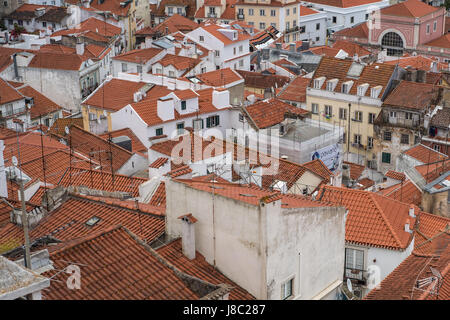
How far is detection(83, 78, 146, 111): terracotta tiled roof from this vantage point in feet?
143

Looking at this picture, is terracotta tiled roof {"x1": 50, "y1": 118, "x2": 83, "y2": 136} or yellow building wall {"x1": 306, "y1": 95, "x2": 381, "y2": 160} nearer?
terracotta tiled roof {"x1": 50, "y1": 118, "x2": 83, "y2": 136}

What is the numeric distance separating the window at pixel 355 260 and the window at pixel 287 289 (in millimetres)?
7091

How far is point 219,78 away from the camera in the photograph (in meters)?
49.3

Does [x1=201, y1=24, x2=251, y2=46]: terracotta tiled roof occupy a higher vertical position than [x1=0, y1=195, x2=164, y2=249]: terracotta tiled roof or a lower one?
lower

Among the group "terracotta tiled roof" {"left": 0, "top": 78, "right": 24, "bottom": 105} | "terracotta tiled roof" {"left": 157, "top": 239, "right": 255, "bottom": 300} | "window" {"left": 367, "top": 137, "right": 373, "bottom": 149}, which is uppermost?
"terracotta tiled roof" {"left": 157, "top": 239, "right": 255, "bottom": 300}

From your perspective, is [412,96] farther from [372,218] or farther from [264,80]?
[372,218]

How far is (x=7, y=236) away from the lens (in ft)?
58.5

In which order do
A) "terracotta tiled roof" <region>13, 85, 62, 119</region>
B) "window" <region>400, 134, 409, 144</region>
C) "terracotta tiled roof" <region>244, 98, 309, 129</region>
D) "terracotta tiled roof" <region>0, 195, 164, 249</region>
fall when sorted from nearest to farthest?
1. "terracotta tiled roof" <region>0, 195, 164, 249</region>
2. "terracotta tiled roof" <region>244, 98, 309, 129</region>
3. "window" <region>400, 134, 409, 144</region>
4. "terracotta tiled roof" <region>13, 85, 62, 119</region>

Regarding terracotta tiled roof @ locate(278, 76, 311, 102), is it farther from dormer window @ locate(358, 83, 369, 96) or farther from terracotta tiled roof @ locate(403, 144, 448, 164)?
terracotta tiled roof @ locate(403, 144, 448, 164)

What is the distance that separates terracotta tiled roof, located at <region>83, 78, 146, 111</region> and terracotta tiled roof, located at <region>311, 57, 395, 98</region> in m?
13.2

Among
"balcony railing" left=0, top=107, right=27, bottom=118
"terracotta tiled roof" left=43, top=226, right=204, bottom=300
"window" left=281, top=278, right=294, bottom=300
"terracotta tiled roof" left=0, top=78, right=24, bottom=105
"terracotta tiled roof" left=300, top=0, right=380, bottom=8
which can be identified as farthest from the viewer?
"terracotta tiled roof" left=300, top=0, right=380, bottom=8

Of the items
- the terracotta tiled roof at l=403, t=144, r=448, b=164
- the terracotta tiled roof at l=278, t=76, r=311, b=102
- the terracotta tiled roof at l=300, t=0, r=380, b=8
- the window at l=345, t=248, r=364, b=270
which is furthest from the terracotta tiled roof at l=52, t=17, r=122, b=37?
the window at l=345, t=248, r=364, b=270

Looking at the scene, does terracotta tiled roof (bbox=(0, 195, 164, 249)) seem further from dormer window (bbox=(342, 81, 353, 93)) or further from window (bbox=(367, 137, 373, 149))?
dormer window (bbox=(342, 81, 353, 93))

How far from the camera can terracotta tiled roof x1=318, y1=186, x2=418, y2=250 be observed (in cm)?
2203
